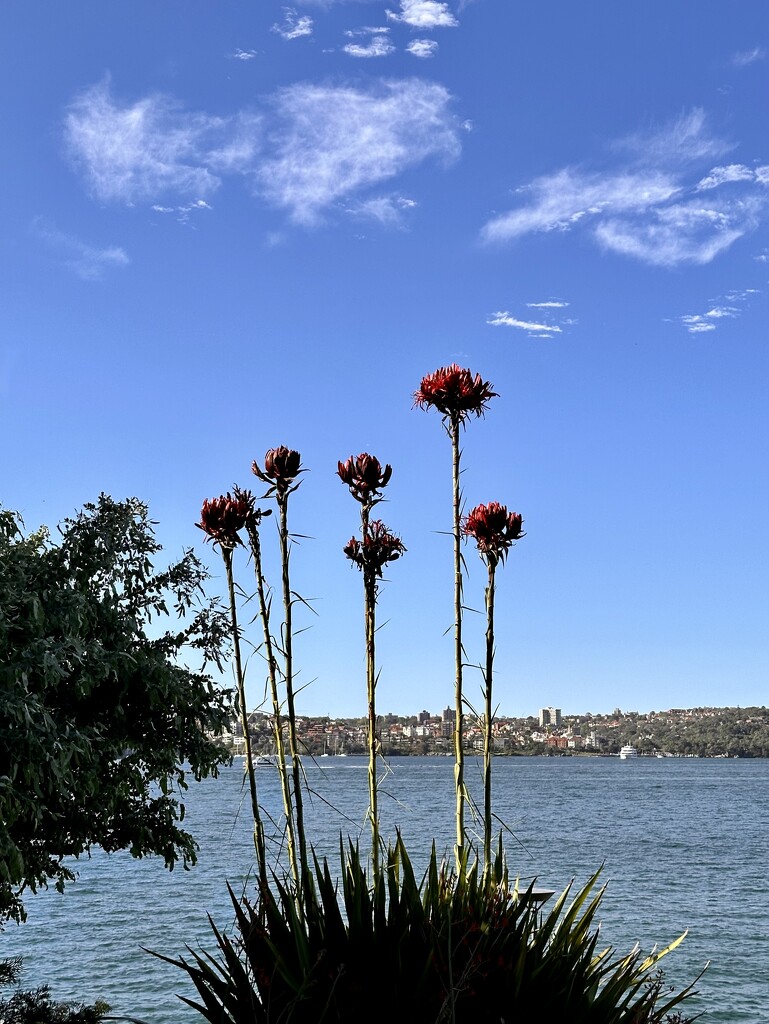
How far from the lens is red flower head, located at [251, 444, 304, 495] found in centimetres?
665

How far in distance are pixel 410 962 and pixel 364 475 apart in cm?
295

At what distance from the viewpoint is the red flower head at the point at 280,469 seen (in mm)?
6652

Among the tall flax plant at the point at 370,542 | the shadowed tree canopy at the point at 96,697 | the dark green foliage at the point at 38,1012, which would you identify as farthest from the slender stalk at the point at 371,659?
the dark green foliage at the point at 38,1012

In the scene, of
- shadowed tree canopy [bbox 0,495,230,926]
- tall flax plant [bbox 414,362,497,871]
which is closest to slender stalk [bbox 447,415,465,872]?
tall flax plant [bbox 414,362,497,871]

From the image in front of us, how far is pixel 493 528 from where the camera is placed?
7.09m

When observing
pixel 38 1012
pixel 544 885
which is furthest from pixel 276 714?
pixel 544 885

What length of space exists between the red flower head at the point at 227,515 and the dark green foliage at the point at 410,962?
3308 millimetres

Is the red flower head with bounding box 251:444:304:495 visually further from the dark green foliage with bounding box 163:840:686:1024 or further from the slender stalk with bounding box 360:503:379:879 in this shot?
the dark green foliage with bounding box 163:840:686:1024

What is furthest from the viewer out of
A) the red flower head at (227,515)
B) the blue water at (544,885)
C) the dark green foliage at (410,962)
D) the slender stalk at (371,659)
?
the blue water at (544,885)

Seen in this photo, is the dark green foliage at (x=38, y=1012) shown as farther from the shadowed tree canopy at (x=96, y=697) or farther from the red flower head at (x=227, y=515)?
the red flower head at (x=227, y=515)

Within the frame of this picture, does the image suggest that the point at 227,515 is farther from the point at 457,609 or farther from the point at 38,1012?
the point at 38,1012

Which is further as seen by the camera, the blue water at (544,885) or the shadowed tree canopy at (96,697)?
the blue water at (544,885)

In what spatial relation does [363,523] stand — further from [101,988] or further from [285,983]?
[101,988]

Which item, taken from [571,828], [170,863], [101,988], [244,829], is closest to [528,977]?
[170,863]
